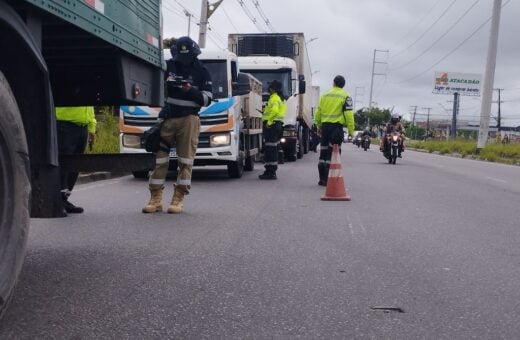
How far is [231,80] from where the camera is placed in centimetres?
1243

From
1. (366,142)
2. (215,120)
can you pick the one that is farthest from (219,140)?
(366,142)

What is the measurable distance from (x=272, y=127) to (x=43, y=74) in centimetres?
1014

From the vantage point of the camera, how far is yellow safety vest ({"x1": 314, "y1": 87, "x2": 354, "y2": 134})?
11.8m

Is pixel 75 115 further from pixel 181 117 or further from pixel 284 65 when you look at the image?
pixel 284 65

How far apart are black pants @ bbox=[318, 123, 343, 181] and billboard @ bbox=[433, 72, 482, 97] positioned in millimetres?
85831

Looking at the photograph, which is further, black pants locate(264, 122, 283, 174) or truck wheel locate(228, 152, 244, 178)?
black pants locate(264, 122, 283, 174)

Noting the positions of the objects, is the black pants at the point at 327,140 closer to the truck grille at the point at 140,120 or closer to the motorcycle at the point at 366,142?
the truck grille at the point at 140,120

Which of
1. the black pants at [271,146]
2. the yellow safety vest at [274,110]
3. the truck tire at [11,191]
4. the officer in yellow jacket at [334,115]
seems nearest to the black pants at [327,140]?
the officer in yellow jacket at [334,115]

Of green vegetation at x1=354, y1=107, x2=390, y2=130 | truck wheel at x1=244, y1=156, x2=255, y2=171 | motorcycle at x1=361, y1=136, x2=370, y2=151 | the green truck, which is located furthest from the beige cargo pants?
green vegetation at x1=354, y1=107, x2=390, y2=130

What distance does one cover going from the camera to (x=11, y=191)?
3.19 metres

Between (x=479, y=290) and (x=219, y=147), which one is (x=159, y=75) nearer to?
(x=479, y=290)

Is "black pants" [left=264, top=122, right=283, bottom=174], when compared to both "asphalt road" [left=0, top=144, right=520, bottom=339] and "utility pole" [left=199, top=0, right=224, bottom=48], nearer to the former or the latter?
"asphalt road" [left=0, top=144, right=520, bottom=339]

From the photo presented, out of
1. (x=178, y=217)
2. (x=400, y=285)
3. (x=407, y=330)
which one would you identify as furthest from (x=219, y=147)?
(x=407, y=330)

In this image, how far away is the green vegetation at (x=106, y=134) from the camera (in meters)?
16.4
